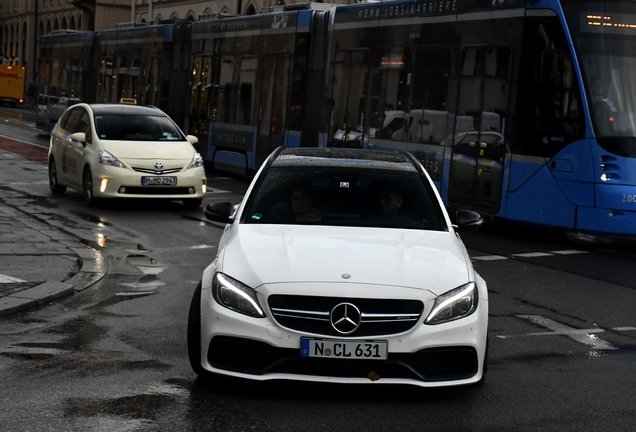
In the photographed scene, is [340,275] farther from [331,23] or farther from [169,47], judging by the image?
[169,47]

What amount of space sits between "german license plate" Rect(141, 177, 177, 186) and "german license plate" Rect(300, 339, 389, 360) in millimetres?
11038

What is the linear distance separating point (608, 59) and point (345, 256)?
848 cm

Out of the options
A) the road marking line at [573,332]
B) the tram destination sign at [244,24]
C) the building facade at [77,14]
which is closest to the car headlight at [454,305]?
the road marking line at [573,332]

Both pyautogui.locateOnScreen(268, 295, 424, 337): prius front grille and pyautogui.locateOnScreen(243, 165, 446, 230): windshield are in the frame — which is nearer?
pyautogui.locateOnScreen(268, 295, 424, 337): prius front grille

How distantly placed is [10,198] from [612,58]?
9.47 meters

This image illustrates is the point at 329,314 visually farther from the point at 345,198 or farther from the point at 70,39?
the point at 70,39

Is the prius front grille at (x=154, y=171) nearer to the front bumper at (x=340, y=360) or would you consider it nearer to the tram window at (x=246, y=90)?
the tram window at (x=246, y=90)

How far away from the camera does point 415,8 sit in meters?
17.3

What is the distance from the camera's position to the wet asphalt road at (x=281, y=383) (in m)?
5.73

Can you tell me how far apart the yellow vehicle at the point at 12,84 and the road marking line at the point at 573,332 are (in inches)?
2949

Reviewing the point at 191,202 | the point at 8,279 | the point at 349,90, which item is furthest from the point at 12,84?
the point at 8,279

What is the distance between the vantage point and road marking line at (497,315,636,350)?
8.12 metres

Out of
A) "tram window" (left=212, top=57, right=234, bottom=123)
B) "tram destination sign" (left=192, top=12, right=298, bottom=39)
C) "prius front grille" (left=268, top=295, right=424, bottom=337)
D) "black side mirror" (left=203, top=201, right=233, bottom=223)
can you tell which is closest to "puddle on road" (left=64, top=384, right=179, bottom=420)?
"prius front grille" (left=268, top=295, right=424, bottom=337)

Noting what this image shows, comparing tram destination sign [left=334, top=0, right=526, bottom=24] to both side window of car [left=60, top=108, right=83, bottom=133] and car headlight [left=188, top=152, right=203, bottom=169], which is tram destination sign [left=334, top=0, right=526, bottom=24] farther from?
side window of car [left=60, top=108, right=83, bottom=133]
